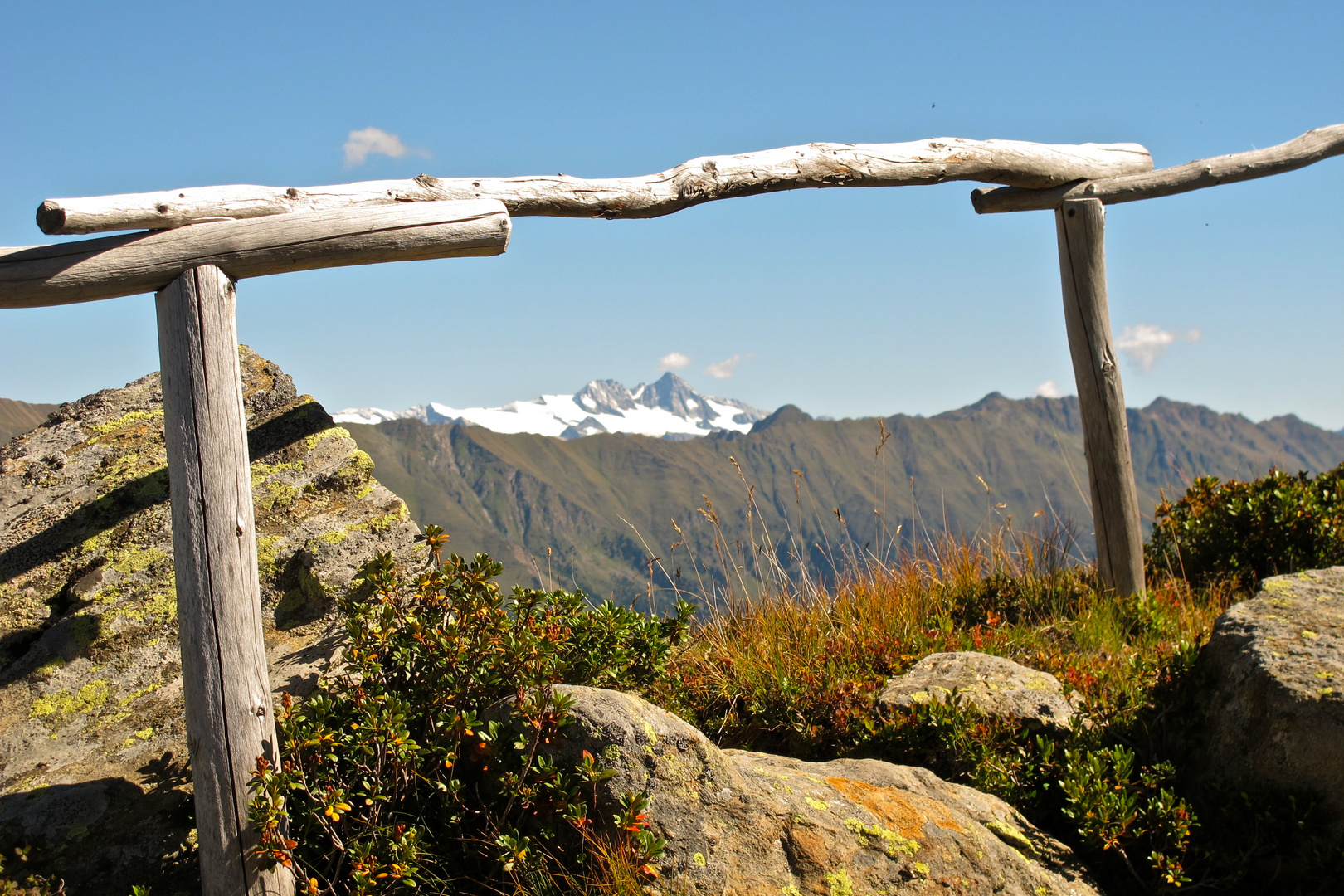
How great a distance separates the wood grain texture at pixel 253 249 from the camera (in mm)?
3678

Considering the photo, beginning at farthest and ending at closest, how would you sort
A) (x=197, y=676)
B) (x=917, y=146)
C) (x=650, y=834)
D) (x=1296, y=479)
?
(x=1296, y=479), (x=917, y=146), (x=197, y=676), (x=650, y=834)

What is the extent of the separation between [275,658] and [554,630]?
163 cm

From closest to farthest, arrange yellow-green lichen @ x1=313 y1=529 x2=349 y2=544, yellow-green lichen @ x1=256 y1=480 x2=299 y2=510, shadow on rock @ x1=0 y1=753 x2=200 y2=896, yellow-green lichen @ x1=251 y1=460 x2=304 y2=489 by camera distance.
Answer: shadow on rock @ x1=0 y1=753 x2=200 y2=896 → yellow-green lichen @ x1=313 y1=529 x2=349 y2=544 → yellow-green lichen @ x1=256 y1=480 x2=299 y2=510 → yellow-green lichen @ x1=251 y1=460 x2=304 y2=489

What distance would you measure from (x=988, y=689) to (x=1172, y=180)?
4767mm

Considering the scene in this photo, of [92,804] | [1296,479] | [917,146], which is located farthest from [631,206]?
[1296,479]

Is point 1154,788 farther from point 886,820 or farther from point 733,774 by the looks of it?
point 733,774

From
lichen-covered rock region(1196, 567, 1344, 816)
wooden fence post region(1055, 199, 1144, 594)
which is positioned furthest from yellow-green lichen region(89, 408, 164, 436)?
wooden fence post region(1055, 199, 1144, 594)

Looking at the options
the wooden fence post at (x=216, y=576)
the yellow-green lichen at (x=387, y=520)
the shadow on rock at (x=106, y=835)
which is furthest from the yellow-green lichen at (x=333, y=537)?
the shadow on rock at (x=106, y=835)

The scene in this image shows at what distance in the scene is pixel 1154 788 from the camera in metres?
4.12

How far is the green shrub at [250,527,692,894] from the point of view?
314 centimetres

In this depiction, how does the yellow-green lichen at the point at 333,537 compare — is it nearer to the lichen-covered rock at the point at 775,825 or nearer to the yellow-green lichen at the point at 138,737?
the yellow-green lichen at the point at 138,737

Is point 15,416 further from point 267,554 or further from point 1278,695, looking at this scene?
point 1278,695

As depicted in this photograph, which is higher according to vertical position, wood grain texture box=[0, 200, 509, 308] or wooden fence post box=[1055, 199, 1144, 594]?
wood grain texture box=[0, 200, 509, 308]

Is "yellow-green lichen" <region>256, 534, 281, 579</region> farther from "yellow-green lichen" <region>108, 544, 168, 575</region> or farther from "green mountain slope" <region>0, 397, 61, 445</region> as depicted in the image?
"green mountain slope" <region>0, 397, 61, 445</region>
